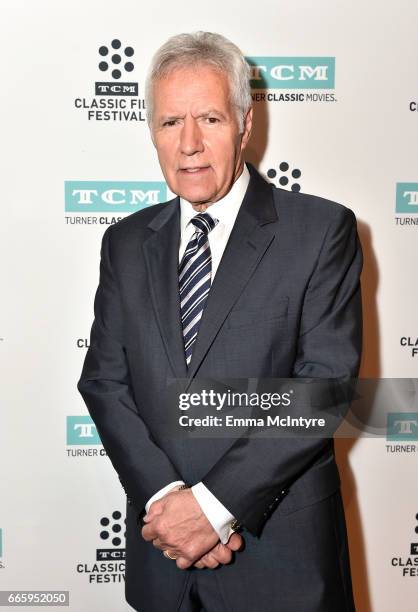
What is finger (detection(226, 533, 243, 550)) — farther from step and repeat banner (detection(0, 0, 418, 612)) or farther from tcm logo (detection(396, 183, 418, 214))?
tcm logo (detection(396, 183, 418, 214))

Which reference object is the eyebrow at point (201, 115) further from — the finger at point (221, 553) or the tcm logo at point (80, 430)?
the tcm logo at point (80, 430)

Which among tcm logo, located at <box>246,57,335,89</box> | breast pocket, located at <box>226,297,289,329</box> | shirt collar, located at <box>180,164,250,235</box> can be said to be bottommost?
breast pocket, located at <box>226,297,289,329</box>

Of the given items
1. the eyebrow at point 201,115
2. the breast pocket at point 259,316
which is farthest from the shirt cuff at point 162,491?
the eyebrow at point 201,115

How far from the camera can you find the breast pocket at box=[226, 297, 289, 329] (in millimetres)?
1604

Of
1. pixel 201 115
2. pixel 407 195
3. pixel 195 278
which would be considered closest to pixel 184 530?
pixel 195 278

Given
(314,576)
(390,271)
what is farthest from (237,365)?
(390,271)

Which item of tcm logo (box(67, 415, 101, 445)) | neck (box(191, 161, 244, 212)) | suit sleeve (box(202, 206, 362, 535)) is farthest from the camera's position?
tcm logo (box(67, 415, 101, 445))

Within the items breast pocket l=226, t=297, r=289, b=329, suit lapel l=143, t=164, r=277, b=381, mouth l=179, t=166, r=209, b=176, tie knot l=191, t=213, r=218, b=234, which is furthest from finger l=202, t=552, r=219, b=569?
mouth l=179, t=166, r=209, b=176

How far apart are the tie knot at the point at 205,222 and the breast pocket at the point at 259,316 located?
0.23m

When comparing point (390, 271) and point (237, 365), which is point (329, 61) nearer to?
point (390, 271)

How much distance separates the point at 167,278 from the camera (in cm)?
170

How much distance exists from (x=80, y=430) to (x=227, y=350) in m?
0.95

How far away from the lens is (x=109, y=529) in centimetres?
246

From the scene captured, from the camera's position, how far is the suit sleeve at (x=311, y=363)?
1521 millimetres
